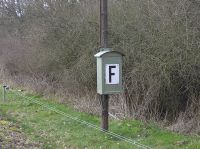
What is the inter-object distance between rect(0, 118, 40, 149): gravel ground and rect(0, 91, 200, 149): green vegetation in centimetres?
10

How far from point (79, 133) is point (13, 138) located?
5.68 ft

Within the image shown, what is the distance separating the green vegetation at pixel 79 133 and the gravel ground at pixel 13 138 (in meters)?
0.10

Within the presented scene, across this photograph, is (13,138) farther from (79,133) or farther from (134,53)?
(134,53)

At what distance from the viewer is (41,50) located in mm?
24719

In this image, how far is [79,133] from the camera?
11328mm

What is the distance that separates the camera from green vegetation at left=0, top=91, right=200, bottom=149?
995 cm

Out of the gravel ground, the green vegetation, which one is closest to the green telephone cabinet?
the green vegetation

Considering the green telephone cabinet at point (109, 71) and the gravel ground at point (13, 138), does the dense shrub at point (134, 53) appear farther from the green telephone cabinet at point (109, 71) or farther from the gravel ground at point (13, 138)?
the gravel ground at point (13, 138)

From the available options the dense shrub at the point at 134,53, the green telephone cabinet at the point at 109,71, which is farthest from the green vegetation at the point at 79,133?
the dense shrub at the point at 134,53

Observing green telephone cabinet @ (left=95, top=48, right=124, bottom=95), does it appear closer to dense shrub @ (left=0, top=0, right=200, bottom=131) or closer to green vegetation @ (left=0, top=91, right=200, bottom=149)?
green vegetation @ (left=0, top=91, right=200, bottom=149)

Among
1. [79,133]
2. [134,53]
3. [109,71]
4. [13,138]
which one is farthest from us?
[134,53]

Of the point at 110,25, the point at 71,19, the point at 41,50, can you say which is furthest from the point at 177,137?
the point at 41,50

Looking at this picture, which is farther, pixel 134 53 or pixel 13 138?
pixel 134 53

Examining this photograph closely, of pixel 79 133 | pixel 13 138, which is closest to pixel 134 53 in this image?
pixel 79 133
